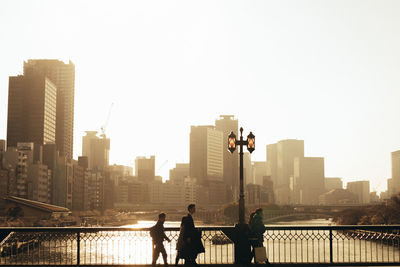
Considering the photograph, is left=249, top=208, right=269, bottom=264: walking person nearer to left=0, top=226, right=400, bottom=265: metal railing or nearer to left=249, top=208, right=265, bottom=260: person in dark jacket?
left=249, top=208, right=265, bottom=260: person in dark jacket

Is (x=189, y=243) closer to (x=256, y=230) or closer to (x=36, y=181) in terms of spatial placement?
(x=256, y=230)

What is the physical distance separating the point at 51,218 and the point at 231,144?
150 meters

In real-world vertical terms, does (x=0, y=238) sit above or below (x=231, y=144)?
below

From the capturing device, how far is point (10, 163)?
182m

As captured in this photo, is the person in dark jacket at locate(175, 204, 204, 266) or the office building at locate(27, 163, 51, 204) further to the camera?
the office building at locate(27, 163, 51, 204)

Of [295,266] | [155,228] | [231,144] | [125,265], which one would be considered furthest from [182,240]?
[231,144]

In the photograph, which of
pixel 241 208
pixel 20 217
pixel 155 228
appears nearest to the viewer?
pixel 155 228

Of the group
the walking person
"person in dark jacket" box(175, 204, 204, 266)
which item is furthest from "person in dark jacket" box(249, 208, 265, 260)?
"person in dark jacket" box(175, 204, 204, 266)

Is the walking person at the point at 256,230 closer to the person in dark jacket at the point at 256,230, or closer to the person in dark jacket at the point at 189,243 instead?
the person in dark jacket at the point at 256,230

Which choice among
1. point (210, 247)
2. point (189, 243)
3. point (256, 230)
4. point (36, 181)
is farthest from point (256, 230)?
point (36, 181)

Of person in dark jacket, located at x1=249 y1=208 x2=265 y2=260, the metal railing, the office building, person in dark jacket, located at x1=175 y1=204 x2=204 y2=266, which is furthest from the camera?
the office building

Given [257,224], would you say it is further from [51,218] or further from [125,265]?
[51,218]

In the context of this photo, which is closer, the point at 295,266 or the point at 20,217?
the point at 295,266

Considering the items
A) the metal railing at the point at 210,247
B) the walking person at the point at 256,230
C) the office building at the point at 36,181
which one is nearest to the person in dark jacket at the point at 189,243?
the metal railing at the point at 210,247
